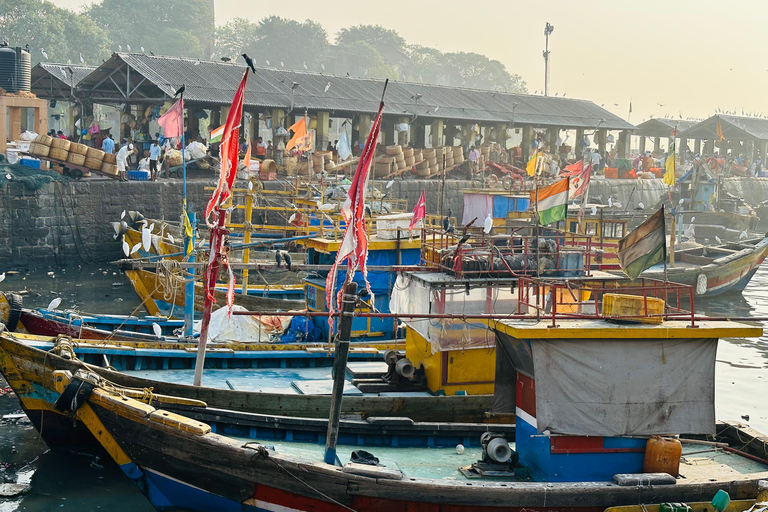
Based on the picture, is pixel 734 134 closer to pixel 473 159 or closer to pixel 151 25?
pixel 473 159

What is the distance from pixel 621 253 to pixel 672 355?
58.3 inches

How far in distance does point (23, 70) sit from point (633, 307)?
91.5 ft

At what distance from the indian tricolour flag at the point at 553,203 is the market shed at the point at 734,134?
43.4 meters

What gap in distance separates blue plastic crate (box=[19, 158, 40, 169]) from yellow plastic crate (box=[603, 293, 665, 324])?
23.3 metres

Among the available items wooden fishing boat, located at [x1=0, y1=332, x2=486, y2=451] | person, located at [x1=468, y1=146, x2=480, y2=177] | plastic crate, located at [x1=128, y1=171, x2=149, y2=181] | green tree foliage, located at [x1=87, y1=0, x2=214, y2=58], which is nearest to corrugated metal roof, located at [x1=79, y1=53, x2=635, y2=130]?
person, located at [x1=468, y1=146, x2=480, y2=177]

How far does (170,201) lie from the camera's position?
29.3 metres

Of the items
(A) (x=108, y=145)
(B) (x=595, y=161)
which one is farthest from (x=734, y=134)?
(A) (x=108, y=145)

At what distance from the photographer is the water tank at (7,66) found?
29.9 m

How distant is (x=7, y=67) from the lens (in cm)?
2995

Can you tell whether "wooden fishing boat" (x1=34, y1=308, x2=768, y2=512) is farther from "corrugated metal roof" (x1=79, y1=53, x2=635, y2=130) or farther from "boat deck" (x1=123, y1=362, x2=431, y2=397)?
"corrugated metal roof" (x1=79, y1=53, x2=635, y2=130)

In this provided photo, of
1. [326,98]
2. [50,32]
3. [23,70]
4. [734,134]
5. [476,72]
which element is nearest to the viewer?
[23,70]

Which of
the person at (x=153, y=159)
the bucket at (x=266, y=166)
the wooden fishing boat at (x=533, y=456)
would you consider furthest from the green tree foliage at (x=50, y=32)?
the wooden fishing boat at (x=533, y=456)

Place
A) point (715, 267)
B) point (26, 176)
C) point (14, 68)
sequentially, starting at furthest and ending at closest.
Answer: point (14, 68) < point (26, 176) < point (715, 267)

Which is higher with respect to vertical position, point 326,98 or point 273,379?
point 326,98
